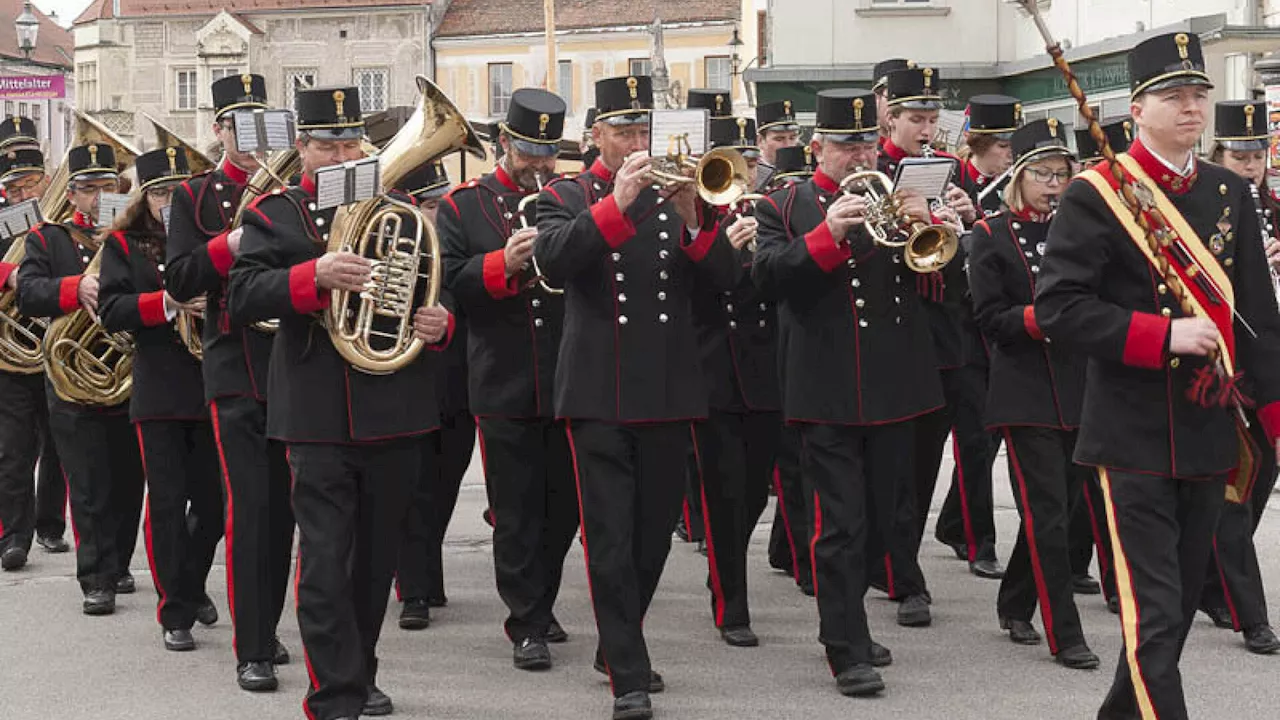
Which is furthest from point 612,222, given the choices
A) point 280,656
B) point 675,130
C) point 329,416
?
point 280,656

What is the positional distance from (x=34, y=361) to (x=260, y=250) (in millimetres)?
4431

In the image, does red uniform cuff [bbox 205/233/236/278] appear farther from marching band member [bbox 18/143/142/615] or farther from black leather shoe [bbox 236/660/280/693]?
marching band member [bbox 18/143/142/615]

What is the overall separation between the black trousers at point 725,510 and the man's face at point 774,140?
3.15 m

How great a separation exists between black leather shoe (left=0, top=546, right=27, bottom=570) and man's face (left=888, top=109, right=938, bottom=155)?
520 centimetres

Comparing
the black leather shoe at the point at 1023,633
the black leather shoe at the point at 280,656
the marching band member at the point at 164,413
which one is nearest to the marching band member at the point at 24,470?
the marching band member at the point at 164,413

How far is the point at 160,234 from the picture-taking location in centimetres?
884

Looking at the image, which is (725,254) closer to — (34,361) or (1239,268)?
(1239,268)

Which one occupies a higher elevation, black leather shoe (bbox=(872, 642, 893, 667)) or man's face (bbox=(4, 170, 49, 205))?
man's face (bbox=(4, 170, 49, 205))

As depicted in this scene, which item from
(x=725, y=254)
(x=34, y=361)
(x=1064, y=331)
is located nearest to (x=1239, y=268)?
(x=1064, y=331)

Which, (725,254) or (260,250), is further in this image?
(725,254)

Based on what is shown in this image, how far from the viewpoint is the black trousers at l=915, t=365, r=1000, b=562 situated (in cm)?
966

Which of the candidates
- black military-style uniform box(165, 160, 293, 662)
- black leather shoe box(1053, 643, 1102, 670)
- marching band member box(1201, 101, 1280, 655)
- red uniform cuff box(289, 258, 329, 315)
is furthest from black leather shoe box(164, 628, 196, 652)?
marching band member box(1201, 101, 1280, 655)

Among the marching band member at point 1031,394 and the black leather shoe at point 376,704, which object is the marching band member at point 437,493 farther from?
the marching band member at point 1031,394

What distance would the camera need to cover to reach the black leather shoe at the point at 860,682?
748cm
